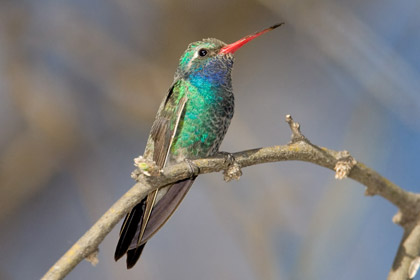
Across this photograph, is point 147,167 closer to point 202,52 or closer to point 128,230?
point 128,230

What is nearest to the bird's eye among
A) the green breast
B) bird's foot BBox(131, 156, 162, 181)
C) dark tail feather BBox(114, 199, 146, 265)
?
the green breast

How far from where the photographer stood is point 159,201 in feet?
9.99

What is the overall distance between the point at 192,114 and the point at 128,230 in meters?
0.82

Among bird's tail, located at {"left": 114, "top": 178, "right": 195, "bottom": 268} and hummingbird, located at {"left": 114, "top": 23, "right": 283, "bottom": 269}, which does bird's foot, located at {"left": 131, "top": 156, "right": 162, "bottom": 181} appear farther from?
hummingbird, located at {"left": 114, "top": 23, "right": 283, "bottom": 269}

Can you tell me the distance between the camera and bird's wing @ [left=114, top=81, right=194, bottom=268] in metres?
2.74

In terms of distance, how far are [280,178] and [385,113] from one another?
1.04m

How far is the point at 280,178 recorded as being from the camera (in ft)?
14.0

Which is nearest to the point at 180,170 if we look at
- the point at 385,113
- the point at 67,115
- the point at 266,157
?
the point at 266,157

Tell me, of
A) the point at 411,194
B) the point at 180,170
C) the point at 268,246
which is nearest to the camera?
the point at 180,170

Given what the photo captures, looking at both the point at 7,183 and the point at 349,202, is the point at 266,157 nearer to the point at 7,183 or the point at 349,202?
the point at 349,202

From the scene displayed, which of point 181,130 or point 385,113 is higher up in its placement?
point 385,113

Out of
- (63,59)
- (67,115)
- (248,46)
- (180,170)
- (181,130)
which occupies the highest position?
(248,46)

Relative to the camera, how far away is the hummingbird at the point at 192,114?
3082 mm

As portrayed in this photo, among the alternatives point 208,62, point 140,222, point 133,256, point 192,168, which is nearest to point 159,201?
point 140,222
